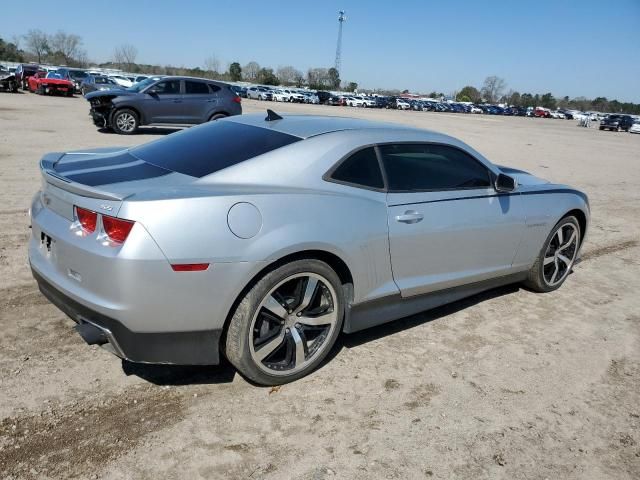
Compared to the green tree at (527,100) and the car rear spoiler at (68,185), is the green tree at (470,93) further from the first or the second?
the car rear spoiler at (68,185)

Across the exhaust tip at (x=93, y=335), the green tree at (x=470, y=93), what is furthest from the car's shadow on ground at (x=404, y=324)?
the green tree at (x=470, y=93)

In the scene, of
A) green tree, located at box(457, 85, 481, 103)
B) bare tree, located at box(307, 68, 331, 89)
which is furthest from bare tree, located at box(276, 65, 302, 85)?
green tree, located at box(457, 85, 481, 103)

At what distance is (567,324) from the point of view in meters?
4.41

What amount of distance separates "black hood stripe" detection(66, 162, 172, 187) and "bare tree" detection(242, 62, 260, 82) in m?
127

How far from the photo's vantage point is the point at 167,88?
50.2ft

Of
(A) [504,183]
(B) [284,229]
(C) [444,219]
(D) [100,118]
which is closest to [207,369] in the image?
(B) [284,229]

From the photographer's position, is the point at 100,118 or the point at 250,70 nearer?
the point at 100,118

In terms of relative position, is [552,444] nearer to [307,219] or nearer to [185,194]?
[307,219]

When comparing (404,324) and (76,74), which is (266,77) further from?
(404,324)

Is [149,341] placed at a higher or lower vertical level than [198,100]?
lower

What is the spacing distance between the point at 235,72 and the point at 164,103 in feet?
360

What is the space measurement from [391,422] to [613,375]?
1767 mm

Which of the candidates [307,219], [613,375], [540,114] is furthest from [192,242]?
[540,114]

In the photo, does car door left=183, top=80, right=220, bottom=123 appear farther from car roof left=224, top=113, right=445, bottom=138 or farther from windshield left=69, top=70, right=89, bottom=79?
windshield left=69, top=70, right=89, bottom=79
